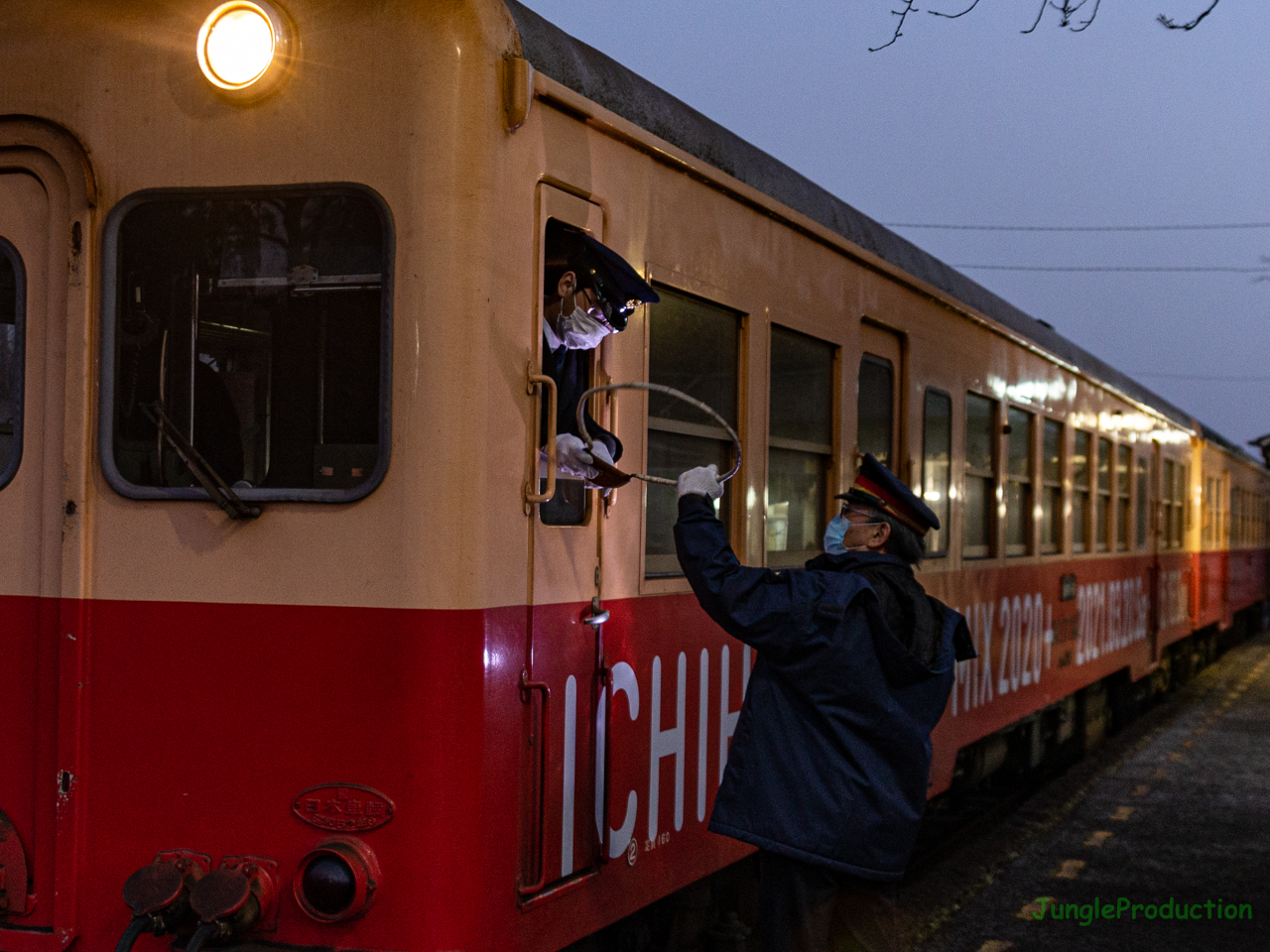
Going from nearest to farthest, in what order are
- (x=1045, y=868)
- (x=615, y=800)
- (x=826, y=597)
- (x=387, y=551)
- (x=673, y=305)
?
1. (x=387, y=551)
2. (x=826, y=597)
3. (x=615, y=800)
4. (x=673, y=305)
5. (x=1045, y=868)

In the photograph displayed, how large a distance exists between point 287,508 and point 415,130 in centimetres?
90

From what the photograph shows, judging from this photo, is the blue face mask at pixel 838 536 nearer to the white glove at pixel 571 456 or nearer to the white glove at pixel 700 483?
the white glove at pixel 700 483

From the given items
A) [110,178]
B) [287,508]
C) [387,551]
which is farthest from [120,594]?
[110,178]

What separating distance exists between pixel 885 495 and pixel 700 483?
1.88ft

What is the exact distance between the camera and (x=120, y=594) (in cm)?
322

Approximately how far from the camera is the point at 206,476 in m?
3.17

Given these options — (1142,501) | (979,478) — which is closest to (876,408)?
(979,478)

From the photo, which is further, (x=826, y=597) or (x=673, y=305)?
(x=673, y=305)

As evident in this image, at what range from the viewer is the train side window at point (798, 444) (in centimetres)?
476

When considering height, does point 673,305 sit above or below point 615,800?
above

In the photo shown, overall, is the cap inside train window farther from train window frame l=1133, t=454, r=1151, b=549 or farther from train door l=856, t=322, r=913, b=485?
train window frame l=1133, t=454, r=1151, b=549

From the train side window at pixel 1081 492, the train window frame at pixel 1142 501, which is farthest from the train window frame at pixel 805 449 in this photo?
the train window frame at pixel 1142 501

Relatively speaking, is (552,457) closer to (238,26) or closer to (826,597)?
(826,597)

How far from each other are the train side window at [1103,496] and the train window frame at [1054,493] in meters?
1.37
